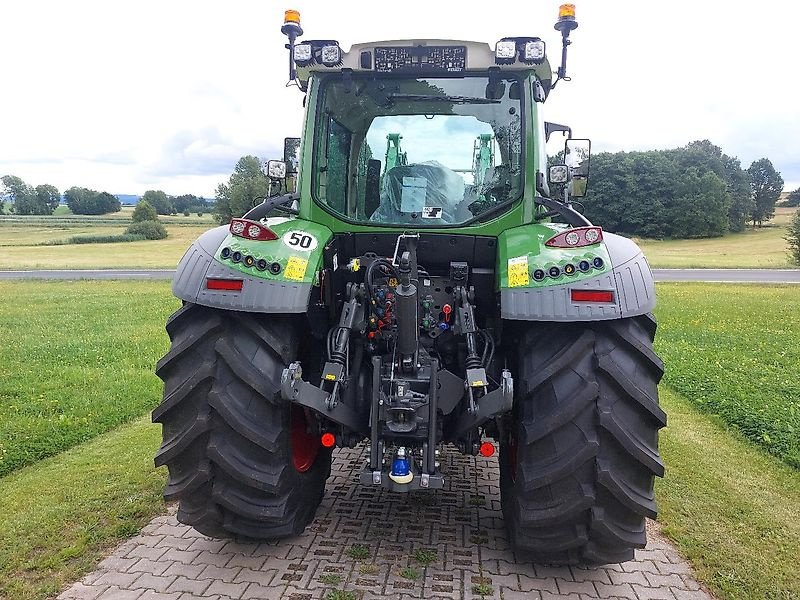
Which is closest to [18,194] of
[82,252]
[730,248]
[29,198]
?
[29,198]

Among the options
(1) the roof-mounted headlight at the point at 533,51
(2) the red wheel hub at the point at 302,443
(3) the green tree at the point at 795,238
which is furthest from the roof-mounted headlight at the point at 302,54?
(3) the green tree at the point at 795,238

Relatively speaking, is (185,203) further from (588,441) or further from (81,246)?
(588,441)

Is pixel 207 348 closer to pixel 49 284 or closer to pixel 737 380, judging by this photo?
pixel 737 380

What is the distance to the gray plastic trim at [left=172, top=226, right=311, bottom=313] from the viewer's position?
303cm

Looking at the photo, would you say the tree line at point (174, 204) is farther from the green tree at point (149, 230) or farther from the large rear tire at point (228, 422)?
the large rear tire at point (228, 422)

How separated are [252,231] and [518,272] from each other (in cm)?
148

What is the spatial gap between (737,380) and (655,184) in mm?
46036

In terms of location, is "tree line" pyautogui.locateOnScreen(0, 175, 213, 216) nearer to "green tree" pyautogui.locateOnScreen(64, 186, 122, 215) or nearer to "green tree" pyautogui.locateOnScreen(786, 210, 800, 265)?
"green tree" pyautogui.locateOnScreen(64, 186, 122, 215)

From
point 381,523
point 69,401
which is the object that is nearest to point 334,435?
point 381,523

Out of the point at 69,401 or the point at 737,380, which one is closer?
the point at 69,401

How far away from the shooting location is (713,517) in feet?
13.2

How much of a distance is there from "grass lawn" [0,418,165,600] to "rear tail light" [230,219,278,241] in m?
2.08

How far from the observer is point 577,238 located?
3.13 m

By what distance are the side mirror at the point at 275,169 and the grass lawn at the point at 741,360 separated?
4.89 m
